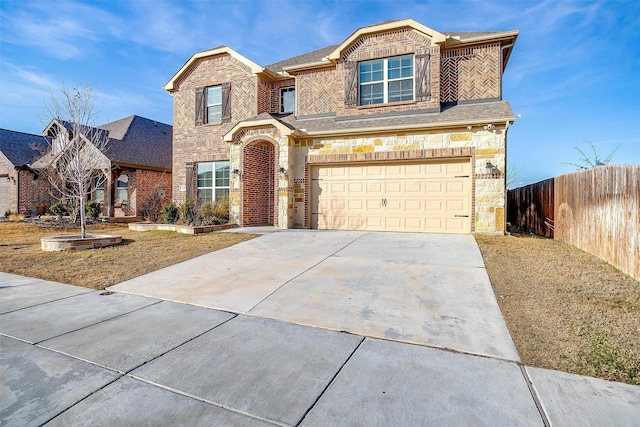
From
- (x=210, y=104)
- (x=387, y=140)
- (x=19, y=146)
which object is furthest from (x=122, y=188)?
(x=387, y=140)

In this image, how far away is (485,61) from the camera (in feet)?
35.0

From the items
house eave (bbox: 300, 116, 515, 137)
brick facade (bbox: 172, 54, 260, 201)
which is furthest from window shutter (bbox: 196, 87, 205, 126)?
house eave (bbox: 300, 116, 515, 137)

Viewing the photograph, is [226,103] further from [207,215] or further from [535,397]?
[535,397]

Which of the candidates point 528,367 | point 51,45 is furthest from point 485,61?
point 51,45

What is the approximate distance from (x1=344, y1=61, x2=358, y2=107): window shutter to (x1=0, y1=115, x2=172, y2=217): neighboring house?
10.9 m

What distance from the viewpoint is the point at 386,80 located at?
11.5 metres

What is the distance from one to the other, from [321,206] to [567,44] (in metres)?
10.2

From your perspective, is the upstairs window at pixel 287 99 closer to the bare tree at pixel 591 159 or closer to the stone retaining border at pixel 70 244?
the stone retaining border at pixel 70 244

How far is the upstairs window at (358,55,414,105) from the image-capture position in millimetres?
11250

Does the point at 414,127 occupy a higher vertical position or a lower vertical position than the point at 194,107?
lower

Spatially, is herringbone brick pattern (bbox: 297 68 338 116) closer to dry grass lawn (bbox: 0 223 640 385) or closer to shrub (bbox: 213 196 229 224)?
shrub (bbox: 213 196 229 224)

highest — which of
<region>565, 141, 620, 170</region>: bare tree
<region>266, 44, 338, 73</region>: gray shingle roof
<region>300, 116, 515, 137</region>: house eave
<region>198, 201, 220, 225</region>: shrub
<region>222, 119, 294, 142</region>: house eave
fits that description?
<region>266, 44, 338, 73</region>: gray shingle roof

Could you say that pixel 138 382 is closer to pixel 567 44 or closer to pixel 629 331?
pixel 629 331

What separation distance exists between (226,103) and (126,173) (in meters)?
7.62
